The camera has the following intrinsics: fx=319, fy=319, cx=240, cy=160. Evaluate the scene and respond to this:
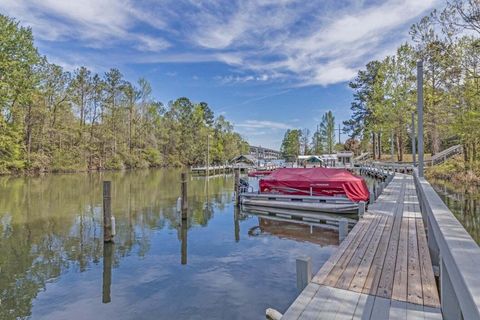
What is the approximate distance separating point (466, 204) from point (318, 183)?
672 centimetres

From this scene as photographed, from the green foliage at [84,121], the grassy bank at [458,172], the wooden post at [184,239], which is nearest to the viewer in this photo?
the wooden post at [184,239]

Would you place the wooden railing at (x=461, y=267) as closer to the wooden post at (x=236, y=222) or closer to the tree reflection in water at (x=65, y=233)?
the tree reflection in water at (x=65, y=233)

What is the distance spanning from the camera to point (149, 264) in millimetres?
7688

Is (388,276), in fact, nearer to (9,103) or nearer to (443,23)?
(443,23)

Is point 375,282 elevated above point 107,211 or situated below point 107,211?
below

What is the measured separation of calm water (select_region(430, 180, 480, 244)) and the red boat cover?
3.55m

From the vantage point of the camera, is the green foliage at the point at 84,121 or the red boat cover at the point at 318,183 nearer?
the red boat cover at the point at 318,183

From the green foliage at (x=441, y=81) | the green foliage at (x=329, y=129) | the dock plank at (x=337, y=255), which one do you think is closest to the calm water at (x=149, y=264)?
the dock plank at (x=337, y=255)

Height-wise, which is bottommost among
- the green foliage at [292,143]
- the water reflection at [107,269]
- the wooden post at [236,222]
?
the water reflection at [107,269]

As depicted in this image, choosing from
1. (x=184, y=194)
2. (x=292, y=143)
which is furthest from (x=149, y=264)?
(x=292, y=143)

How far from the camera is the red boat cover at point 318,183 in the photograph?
13.7 metres

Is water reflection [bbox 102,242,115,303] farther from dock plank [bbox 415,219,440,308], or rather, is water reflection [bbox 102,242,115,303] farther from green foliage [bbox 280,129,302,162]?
green foliage [bbox 280,129,302,162]

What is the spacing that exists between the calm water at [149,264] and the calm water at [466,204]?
4581 millimetres

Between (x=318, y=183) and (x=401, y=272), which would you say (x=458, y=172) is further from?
(x=401, y=272)
